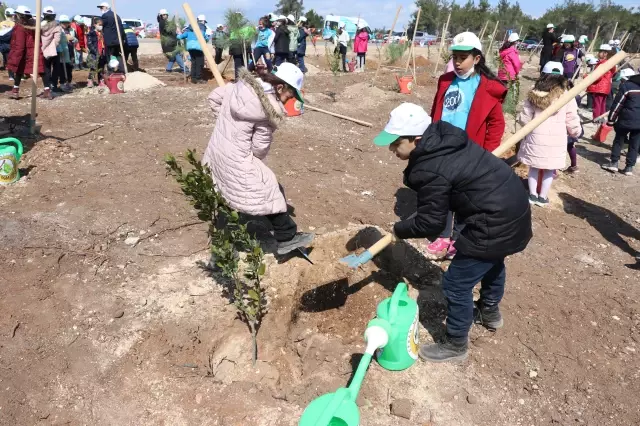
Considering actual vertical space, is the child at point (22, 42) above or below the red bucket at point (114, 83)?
above

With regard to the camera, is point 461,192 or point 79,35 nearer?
point 461,192

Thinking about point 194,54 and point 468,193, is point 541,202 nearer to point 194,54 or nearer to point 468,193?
point 468,193

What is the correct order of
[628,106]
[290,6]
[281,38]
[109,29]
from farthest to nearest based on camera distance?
[290,6] < [281,38] < [109,29] < [628,106]

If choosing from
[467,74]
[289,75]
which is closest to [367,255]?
[289,75]

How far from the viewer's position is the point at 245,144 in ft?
9.87

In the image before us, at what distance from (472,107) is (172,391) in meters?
2.69

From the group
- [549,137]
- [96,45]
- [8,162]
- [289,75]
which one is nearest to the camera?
[289,75]

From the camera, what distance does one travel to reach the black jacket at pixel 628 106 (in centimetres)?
635

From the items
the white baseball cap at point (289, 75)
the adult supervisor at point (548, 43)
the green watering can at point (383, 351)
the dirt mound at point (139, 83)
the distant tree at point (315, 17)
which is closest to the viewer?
the green watering can at point (383, 351)

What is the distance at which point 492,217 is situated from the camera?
2369 millimetres

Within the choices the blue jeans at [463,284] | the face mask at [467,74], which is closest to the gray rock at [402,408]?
the blue jeans at [463,284]

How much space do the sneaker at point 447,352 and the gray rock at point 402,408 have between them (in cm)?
37

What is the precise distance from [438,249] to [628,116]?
453 cm

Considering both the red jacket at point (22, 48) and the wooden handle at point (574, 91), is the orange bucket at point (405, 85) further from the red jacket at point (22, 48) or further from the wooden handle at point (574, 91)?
the wooden handle at point (574, 91)
